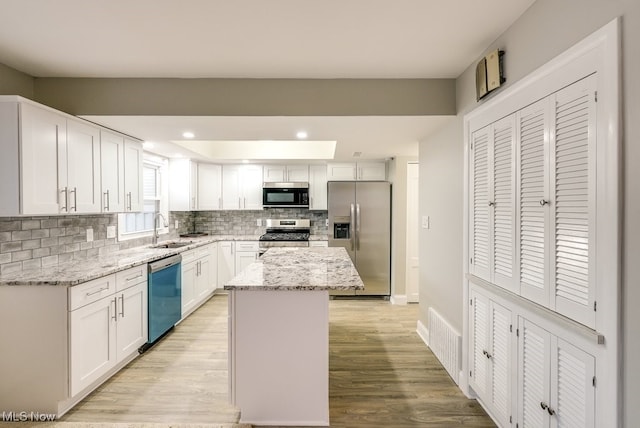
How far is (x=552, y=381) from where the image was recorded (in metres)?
1.48

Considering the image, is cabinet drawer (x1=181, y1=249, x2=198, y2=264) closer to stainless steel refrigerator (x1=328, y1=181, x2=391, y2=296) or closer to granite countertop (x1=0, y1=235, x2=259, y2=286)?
granite countertop (x1=0, y1=235, x2=259, y2=286)

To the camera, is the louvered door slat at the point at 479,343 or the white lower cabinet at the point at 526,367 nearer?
the white lower cabinet at the point at 526,367

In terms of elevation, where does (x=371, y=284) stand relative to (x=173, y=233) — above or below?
below

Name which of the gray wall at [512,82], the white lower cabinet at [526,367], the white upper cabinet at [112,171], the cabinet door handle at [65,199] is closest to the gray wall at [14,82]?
the white upper cabinet at [112,171]

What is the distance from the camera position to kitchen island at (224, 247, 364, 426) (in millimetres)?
2070

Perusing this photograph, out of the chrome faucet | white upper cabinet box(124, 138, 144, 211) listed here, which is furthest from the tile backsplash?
white upper cabinet box(124, 138, 144, 211)

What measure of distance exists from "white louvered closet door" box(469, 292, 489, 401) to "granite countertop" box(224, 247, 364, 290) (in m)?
0.88

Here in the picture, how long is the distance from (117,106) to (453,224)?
2973 mm

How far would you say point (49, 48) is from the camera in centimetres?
214

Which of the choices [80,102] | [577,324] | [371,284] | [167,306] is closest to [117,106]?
[80,102]

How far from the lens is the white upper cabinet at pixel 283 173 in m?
5.36

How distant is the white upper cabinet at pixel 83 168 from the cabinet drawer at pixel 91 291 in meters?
0.64

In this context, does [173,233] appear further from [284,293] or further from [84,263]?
[284,293]

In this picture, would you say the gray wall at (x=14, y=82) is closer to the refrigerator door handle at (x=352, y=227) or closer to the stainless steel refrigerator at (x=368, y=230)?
the stainless steel refrigerator at (x=368, y=230)
